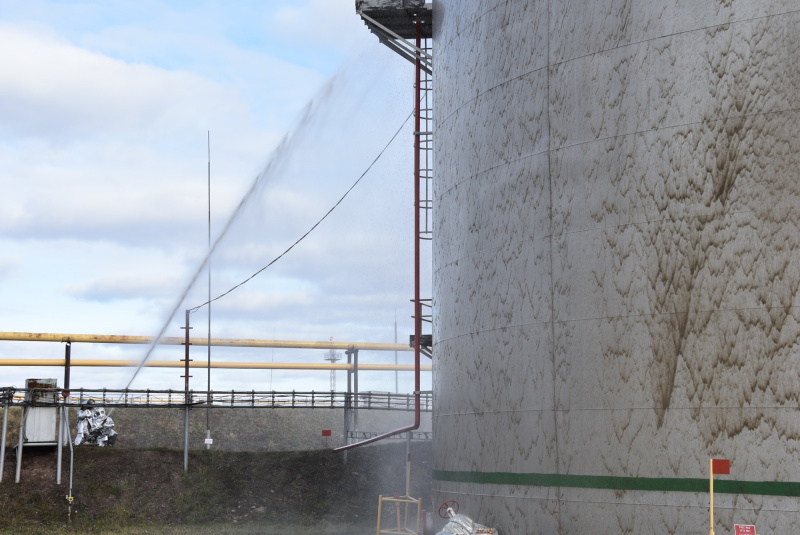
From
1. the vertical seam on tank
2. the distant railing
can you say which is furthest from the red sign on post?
the distant railing

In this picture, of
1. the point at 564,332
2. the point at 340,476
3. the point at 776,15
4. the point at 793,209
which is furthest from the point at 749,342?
the point at 340,476

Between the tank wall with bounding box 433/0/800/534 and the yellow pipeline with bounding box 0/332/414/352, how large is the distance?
25.7 m

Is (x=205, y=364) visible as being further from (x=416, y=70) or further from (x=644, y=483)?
(x=644, y=483)

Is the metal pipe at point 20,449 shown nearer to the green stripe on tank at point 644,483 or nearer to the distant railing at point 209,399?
the distant railing at point 209,399

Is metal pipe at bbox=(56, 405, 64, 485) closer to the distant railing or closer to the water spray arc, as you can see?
the distant railing

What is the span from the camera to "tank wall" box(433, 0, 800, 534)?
15.7 m

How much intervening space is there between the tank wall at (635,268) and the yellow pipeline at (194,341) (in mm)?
25669

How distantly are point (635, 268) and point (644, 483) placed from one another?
365 cm

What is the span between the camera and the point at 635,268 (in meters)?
16.8

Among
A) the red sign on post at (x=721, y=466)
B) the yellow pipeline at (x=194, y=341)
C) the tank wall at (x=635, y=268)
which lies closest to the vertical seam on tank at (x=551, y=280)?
the tank wall at (x=635, y=268)

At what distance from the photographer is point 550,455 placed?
1778cm

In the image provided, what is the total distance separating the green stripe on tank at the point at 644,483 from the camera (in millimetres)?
15289

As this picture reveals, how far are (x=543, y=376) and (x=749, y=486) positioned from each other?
415 cm

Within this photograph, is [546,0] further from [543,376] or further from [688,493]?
[688,493]
